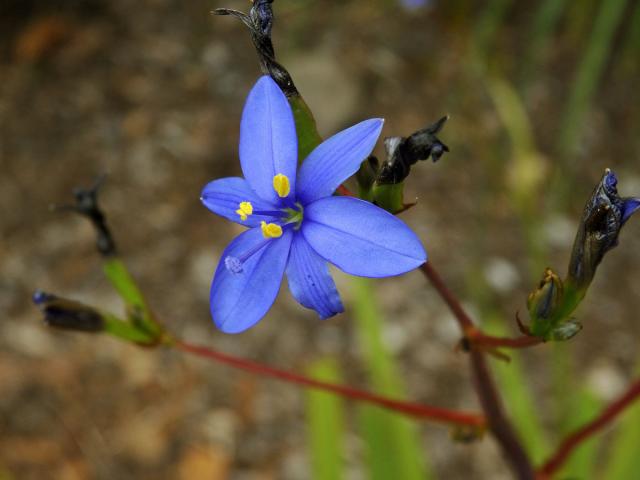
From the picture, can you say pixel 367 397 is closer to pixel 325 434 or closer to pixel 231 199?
pixel 231 199

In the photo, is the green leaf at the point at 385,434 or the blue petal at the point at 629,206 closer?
the blue petal at the point at 629,206

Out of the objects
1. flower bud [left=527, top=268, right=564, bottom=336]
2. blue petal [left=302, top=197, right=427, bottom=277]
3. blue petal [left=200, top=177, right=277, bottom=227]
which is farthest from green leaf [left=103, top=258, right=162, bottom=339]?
flower bud [left=527, top=268, right=564, bottom=336]

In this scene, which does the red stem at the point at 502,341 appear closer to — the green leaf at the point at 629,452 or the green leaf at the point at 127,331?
the green leaf at the point at 127,331

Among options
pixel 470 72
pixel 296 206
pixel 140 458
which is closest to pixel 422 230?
pixel 470 72

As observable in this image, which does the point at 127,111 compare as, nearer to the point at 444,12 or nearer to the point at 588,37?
the point at 444,12

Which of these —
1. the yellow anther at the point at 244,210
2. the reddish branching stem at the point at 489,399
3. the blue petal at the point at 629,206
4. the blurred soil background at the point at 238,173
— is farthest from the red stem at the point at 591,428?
the blurred soil background at the point at 238,173
